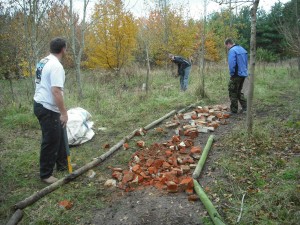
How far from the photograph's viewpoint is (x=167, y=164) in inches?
168

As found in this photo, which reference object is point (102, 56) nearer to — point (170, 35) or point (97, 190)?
point (170, 35)

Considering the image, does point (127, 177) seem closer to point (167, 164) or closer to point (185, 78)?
point (167, 164)

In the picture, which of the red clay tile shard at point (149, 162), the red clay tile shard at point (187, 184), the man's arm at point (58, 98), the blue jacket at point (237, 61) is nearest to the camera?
the red clay tile shard at point (187, 184)

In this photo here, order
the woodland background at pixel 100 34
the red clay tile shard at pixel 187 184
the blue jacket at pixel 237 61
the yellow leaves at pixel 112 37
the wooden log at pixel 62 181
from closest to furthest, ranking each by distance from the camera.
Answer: the wooden log at pixel 62 181 → the red clay tile shard at pixel 187 184 → the blue jacket at pixel 237 61 → the woodland background at pixel 100 34 → the yellow leaves at pixel 112 37

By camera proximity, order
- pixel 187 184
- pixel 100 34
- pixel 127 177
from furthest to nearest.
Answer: pixel 100 34 → pixel 127 177 → pixel 187 184

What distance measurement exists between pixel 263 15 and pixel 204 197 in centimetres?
3914

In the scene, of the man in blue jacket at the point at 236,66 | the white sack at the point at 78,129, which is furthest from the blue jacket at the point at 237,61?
the white sack at the point at 78,129

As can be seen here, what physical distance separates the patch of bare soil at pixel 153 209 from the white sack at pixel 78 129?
7.48 ft

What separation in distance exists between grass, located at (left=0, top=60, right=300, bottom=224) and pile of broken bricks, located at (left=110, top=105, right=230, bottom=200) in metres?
0.28

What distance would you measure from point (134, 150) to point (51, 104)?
1890mm

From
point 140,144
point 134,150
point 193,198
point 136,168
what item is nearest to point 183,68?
point 140,144

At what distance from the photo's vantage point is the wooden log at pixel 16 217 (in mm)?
3186

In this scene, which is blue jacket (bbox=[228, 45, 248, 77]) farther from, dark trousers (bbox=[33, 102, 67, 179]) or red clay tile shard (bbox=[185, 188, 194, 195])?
Result: dark trousers (bbox=[33, 102, 67, 179])

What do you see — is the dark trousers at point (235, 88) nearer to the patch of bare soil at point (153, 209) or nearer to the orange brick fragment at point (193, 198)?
the patch of bare soil at point (153, 209)
